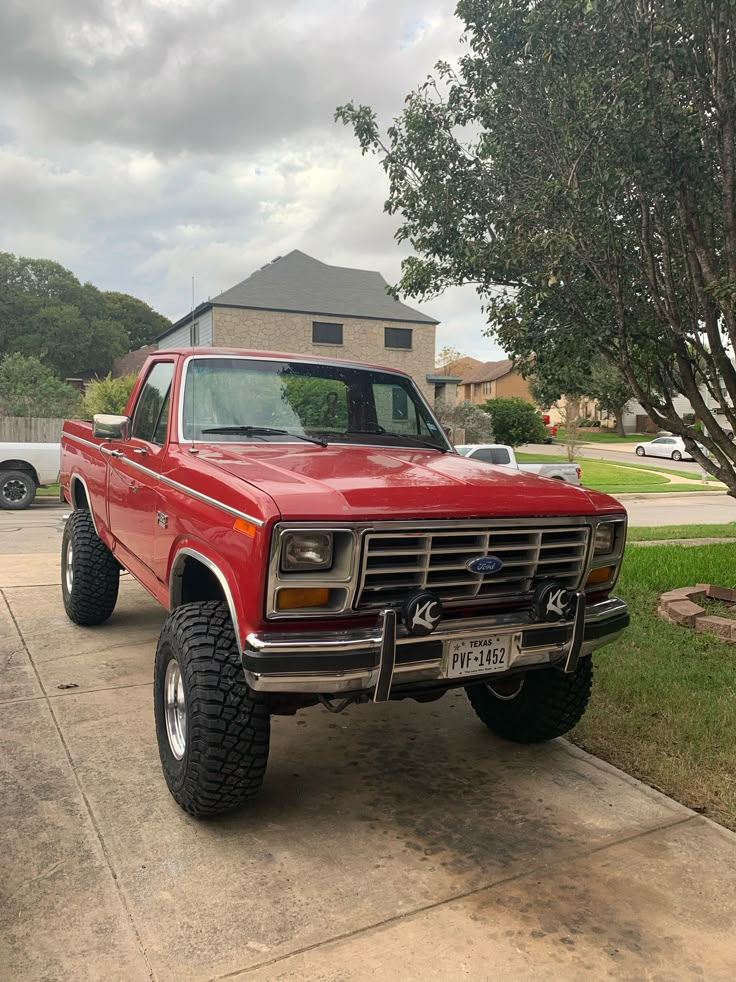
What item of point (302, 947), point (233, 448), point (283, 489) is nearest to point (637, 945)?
point (302, 947)

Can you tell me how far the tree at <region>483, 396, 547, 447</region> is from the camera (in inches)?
1578

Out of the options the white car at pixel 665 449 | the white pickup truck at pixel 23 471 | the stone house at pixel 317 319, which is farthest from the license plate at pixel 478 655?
the white car at pixel 665 449

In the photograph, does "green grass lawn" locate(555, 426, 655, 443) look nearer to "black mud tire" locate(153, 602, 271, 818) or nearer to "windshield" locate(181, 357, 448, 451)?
"windshield" locate(181, 357, 448, 451)

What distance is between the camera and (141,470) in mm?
4418

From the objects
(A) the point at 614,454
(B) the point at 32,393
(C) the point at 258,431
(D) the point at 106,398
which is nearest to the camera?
(C) the point at 258,431

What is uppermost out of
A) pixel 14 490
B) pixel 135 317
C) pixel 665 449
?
pixel 135 317

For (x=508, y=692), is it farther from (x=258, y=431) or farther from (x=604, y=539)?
(x=258, y=431)

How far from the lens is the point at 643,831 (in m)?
3.29

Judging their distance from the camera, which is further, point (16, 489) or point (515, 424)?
point (515, 424)

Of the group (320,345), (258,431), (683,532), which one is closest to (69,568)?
(258,431)

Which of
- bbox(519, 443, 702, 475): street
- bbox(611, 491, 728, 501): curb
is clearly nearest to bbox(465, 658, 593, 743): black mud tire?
bbox(611, 491, 728, 501): curb

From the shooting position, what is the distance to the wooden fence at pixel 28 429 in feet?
74.5

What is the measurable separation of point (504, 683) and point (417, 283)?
4.71 m

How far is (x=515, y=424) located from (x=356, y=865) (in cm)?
3815
